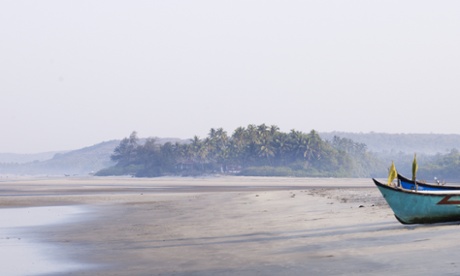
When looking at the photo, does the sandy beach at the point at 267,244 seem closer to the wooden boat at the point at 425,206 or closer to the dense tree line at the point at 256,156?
the wooden boat at the point at 425,206

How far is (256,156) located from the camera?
146375mm

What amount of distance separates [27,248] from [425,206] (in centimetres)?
1005

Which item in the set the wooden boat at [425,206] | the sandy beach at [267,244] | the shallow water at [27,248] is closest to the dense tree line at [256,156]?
the shallow water at [27,248]

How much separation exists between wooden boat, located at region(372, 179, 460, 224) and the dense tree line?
375 ft

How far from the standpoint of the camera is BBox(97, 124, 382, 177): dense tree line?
14350 cm

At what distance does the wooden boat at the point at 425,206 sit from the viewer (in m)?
19.5

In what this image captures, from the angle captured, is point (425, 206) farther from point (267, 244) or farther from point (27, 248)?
point (27, 248)

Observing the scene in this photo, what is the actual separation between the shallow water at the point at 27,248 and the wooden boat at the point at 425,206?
814 cm

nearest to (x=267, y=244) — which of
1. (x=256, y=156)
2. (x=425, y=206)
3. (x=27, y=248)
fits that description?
(x=425, y=206)

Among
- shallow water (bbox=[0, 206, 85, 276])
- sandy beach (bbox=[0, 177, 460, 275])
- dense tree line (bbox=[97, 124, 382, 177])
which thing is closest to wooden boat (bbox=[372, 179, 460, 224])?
sandy beach (bbox=[0, 177, 460, 275])

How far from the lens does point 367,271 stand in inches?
525

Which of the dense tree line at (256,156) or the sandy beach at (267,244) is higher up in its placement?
the dense tree line at (256,156)

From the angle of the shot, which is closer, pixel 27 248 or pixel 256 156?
pixel 27 248

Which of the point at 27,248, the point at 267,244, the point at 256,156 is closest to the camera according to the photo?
the point at 267,244
